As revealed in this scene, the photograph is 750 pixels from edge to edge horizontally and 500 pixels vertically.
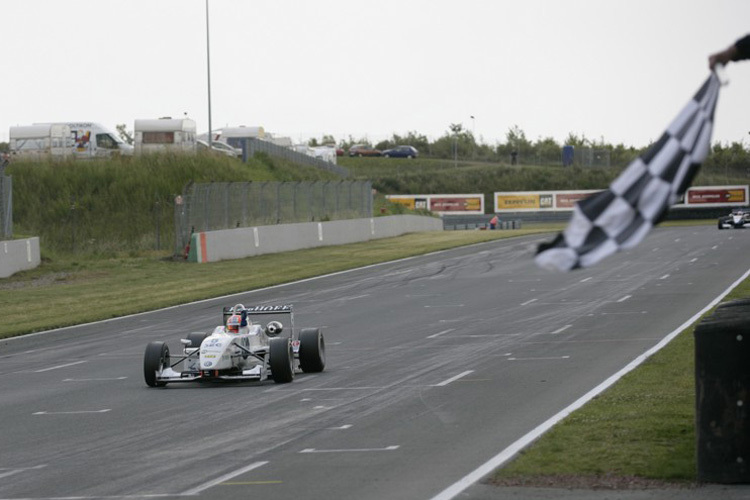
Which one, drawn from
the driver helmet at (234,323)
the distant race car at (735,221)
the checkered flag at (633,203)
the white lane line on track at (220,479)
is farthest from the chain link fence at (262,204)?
the checkered flag at (633,203)

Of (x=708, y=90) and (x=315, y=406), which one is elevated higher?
(x=708, y=90)

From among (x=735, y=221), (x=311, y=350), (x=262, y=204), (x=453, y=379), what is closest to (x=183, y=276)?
(x=262, y=204)

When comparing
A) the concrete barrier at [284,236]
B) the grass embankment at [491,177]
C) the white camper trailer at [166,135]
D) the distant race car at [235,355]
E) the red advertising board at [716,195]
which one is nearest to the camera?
the distant race car at [235,355]

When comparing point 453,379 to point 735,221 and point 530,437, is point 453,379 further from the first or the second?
point 735,221

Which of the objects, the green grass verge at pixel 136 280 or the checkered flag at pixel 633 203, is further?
the green grass verge at pixel 136 280

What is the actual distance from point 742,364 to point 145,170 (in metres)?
49.2

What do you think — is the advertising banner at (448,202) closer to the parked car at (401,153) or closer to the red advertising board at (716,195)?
the red advertising board at (716,195)

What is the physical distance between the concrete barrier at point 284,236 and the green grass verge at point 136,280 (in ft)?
1.96

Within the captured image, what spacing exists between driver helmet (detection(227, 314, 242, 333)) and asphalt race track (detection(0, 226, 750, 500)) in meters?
0.75

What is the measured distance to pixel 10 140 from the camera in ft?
199

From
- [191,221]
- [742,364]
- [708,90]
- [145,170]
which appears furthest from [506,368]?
[145,170]

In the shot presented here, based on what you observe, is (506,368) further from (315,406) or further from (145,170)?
(145,170)

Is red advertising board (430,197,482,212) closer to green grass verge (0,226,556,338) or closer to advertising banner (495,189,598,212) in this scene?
advertising banner (495,189,598,212)

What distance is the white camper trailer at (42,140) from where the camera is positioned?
58719 millimetres
